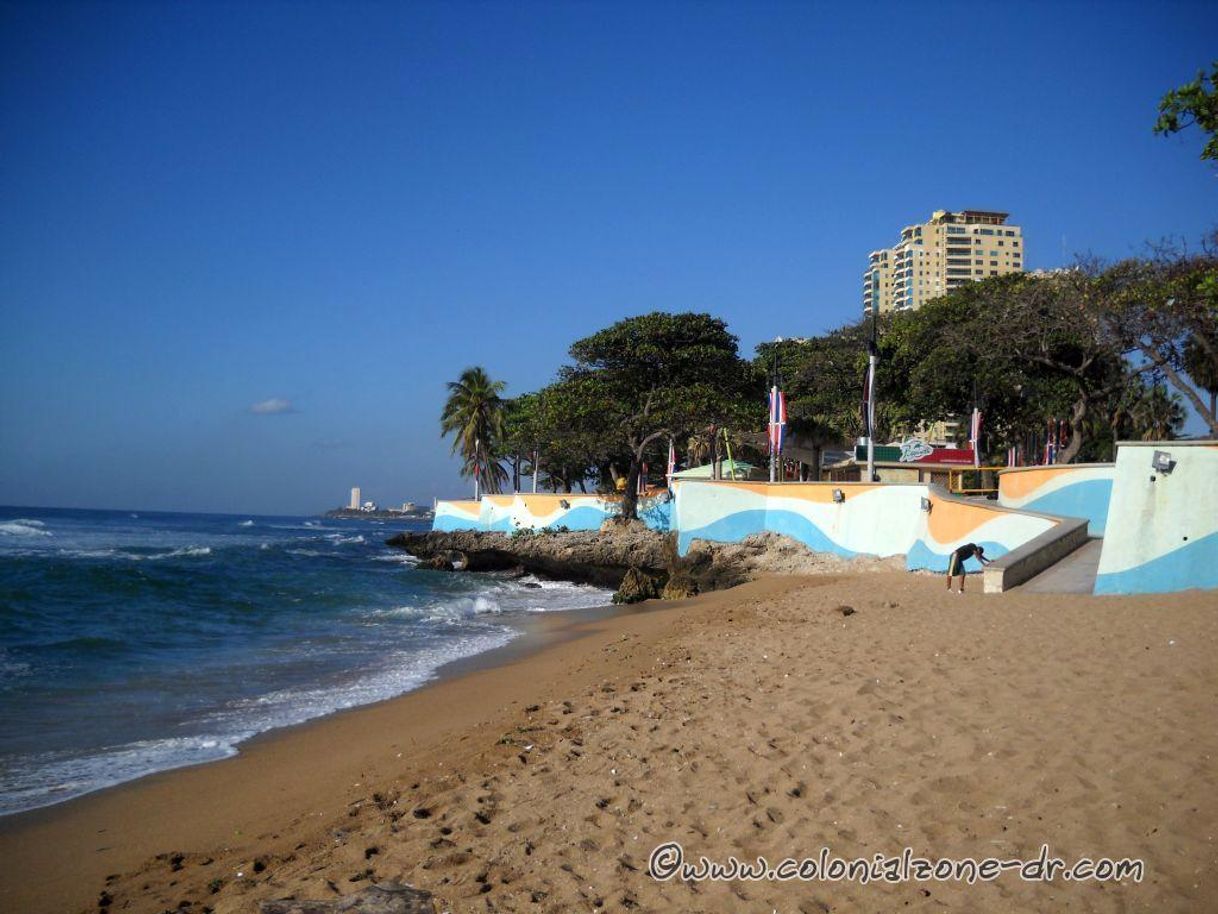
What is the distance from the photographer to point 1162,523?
34.4 feet

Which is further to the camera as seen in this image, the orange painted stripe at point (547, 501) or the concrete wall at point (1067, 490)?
the orange painted stripe at point (547, 501)

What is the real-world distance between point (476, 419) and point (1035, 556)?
1881 inches

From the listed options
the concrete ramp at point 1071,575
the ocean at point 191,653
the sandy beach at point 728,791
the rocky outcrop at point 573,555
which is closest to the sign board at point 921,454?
the rocky outcrop at point 573,555

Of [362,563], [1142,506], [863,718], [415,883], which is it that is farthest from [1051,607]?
[362,563]

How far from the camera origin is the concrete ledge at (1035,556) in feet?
A: 40.4

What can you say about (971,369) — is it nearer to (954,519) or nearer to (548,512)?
(954,519)

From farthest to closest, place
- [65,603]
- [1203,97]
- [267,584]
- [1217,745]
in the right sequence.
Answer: [267,584] → [65,603] → [1203,97] → [1217,745]

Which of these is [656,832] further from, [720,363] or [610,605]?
[720,363]

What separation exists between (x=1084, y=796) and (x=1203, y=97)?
9.10 m

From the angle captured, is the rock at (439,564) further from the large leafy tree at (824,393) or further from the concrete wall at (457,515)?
the large leafy tree at (824,393)

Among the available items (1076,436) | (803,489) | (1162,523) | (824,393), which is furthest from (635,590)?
(824,393)

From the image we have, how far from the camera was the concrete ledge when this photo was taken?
12305 mm

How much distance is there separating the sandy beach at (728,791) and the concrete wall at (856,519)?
24.0 ft

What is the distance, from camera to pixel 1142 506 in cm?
1062
